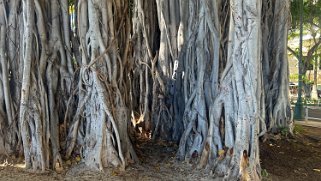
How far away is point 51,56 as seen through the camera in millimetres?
4609

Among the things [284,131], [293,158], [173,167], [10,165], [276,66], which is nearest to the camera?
[10,165]

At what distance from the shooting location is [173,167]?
4750 mm

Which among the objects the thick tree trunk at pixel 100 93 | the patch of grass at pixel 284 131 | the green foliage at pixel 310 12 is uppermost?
the green foliage at pixel 310 12

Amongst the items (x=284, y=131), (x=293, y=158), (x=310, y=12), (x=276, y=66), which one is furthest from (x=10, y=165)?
(x=310, y=12)

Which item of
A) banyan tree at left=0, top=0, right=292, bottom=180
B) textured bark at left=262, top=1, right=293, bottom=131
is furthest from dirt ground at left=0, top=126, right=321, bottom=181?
textured bark at left=262, top=1, right=293, bottom=131

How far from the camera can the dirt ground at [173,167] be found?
14.0 feet

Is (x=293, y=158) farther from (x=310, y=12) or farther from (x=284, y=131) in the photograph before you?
(x=310, y=12)

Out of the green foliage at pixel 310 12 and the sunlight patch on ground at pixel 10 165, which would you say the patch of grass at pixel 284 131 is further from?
the green foliage at pixel 310 12

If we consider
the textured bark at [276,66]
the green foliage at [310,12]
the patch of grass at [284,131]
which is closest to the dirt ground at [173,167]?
the patch of grass at [284,131]

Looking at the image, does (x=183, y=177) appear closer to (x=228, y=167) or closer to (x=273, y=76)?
(x=228, y=167)

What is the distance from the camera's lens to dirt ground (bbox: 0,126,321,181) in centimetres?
425

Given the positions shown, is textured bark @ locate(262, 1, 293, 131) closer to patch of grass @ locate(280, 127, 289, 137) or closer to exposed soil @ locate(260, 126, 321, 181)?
patch of grass @ locate(280, 127, 289, 137)

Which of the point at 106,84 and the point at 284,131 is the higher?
the point at 106,84

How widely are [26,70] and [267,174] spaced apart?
2.89 meters
